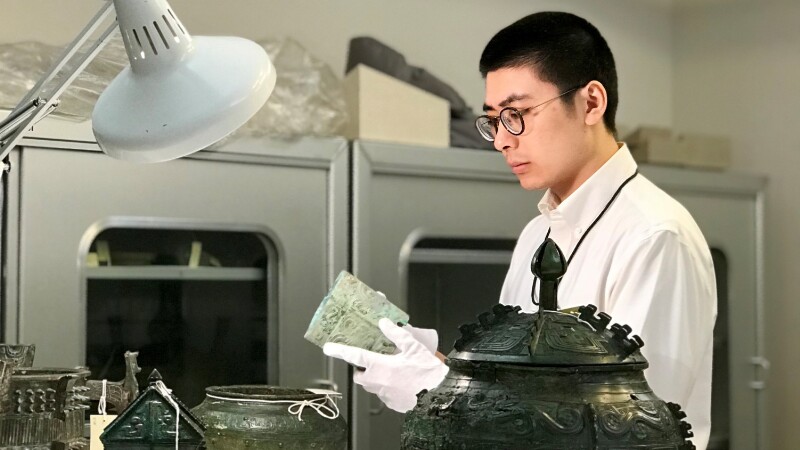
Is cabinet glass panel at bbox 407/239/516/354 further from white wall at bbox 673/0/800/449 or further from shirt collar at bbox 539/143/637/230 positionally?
white wall at bbox 673/0/800/449

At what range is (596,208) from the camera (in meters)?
1.65

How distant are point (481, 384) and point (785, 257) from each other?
2651 millimetres

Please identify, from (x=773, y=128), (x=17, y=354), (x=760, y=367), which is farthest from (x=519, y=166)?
(x=773, y=128)

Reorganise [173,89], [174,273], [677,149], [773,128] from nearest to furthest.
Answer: [173,89] → [174,273] → [677,149] → [773,128]

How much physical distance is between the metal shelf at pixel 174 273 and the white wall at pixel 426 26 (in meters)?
0.69

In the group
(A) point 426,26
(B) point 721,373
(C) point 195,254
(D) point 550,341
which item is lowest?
(B) point 721,373

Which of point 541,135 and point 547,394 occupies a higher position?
point 541,135

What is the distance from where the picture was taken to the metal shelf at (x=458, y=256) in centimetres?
237

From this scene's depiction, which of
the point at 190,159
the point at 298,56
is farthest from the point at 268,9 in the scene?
the point at 190,159

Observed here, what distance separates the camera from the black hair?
1668 mm

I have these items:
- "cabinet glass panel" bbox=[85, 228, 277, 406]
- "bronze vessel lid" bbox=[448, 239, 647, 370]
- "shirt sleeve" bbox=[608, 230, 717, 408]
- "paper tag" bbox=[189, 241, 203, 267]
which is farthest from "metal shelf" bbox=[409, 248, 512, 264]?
"bronze vessel lid" bbox=[448, 239, 647, 370]

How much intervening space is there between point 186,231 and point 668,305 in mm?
1104

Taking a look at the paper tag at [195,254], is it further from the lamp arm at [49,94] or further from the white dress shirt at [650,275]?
the lamp arm at [49,94]

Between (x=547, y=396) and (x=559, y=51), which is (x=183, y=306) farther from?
(x=547, y=396)
